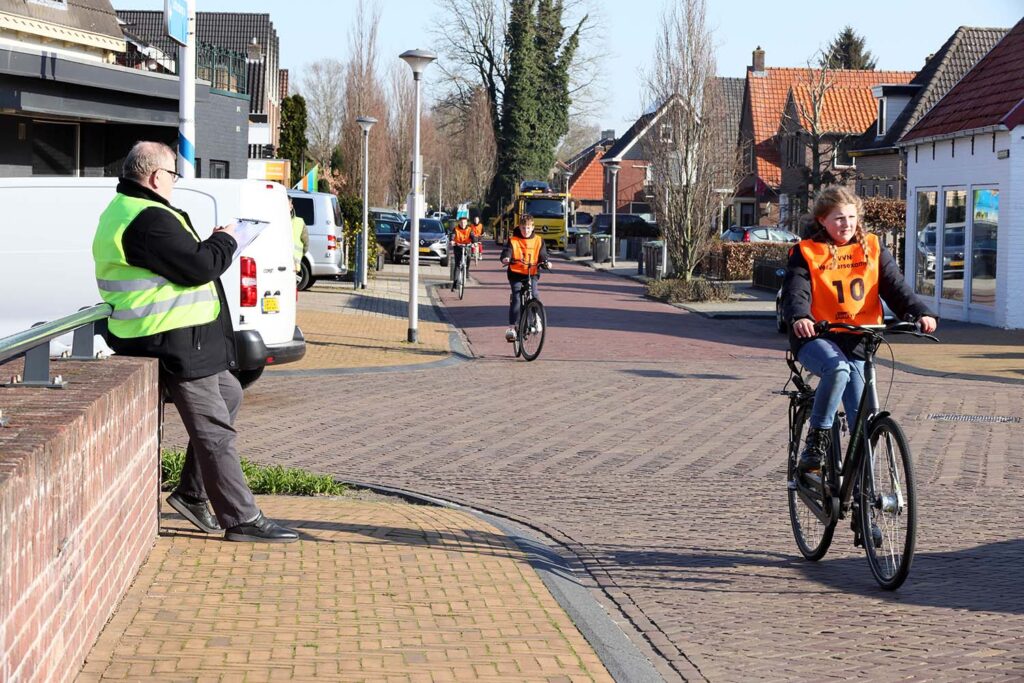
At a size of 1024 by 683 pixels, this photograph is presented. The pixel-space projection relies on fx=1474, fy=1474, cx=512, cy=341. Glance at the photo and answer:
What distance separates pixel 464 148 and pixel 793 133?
29.3 m

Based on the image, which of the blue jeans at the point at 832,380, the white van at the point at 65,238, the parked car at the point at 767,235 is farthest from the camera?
the parked car at the point at 767,235

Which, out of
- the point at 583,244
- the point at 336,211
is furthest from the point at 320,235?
the point at 583,244

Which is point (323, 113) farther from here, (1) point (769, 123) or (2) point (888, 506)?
(2) point (888, 506)

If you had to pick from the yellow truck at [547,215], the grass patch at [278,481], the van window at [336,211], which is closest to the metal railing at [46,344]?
the grass patch at [278,481]

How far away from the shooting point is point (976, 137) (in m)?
24.5

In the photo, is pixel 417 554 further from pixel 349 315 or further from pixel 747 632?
pixel 349 315

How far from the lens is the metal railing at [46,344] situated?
451 centimetres

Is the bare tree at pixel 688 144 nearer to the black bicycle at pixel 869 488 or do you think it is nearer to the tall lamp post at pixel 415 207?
the tall lamp post at pixel 415 207

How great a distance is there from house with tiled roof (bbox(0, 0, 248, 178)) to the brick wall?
1472 cm

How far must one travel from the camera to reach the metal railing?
4.51 metres

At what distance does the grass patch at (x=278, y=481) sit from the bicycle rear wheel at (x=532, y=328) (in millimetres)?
8717

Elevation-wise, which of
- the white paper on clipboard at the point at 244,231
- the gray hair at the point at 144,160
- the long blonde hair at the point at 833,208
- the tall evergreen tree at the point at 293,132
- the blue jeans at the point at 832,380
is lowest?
the blue jeans at the point at 832,380

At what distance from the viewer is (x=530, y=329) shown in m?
17.5

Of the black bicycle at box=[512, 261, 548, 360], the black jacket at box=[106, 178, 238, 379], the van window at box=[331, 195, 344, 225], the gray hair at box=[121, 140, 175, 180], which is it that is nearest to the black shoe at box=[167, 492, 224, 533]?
the black jacket at box=[106, 178, 238, 379]
